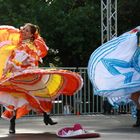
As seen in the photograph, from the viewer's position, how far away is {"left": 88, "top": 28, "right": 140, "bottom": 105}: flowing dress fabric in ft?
26.5

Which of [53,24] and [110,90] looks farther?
[53,24]

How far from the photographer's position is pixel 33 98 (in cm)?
727

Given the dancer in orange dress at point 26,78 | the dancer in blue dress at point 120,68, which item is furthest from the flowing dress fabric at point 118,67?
the dancer in orange dress at point 26,78

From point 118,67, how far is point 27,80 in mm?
1755

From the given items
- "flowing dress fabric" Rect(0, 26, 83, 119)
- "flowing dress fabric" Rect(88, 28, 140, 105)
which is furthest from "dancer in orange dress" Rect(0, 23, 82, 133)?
"flowing dress fabric" Rect(88, 28, 140, 105)

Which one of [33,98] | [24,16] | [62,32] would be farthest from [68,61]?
[33,98]

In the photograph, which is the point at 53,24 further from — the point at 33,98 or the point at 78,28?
the point at 33,98

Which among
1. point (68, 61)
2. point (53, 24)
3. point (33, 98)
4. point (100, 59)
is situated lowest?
point (33, 98)

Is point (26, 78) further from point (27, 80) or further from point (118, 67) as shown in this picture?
point (118, 67)

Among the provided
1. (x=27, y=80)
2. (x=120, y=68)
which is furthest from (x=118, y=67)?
(x=27, y=80)

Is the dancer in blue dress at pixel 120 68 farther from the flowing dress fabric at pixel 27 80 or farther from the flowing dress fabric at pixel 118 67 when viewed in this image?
the flowing dress fabric at pixel 27 80

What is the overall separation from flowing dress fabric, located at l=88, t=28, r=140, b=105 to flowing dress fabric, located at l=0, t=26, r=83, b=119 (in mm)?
855

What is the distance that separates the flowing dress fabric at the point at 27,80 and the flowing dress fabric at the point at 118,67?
85cm

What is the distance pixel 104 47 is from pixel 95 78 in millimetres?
539
